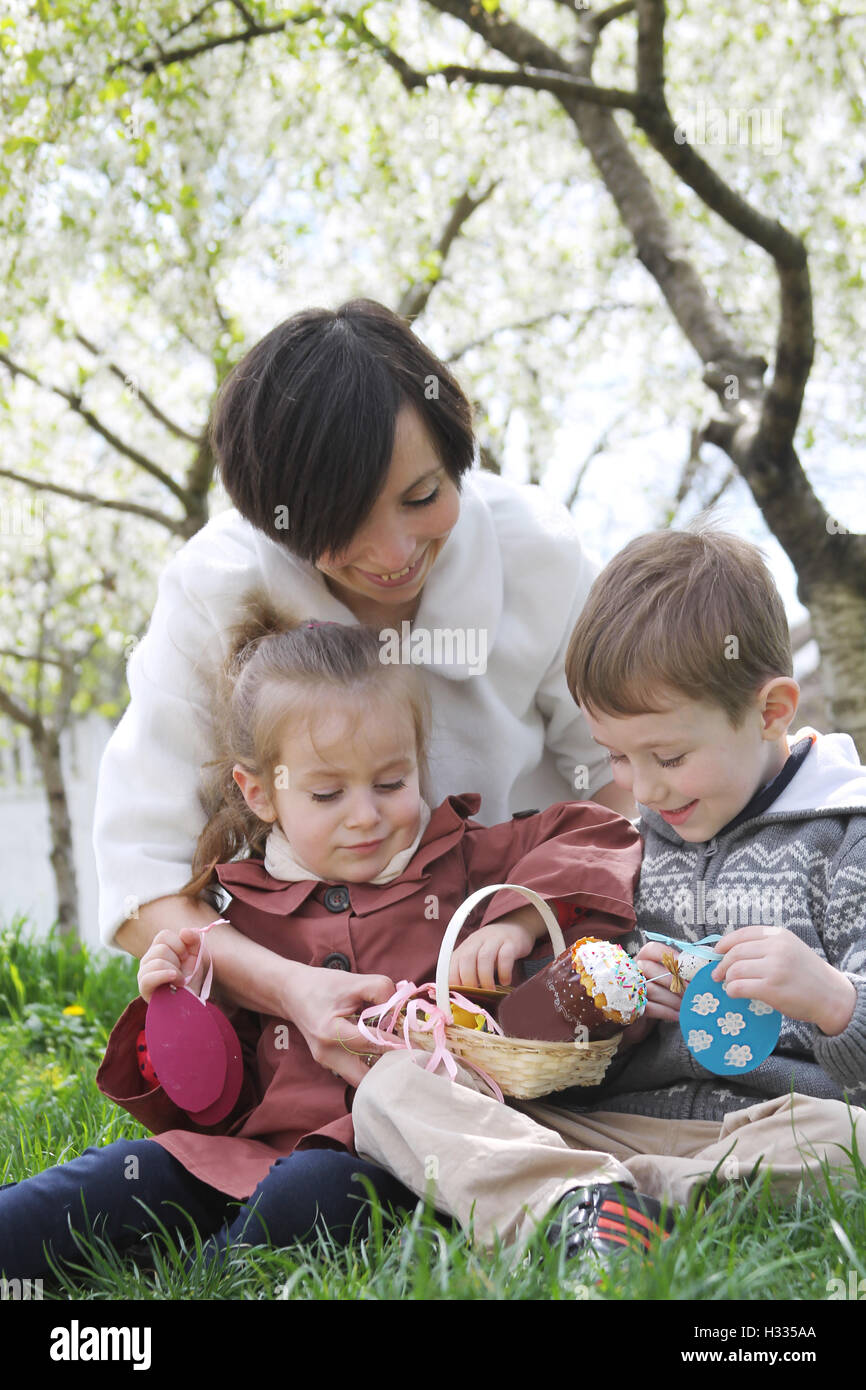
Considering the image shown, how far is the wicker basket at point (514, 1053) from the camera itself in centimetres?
215

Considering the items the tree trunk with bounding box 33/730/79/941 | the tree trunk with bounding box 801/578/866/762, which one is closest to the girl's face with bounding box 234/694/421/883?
the tree trunk with bounding box 801/578/866/762

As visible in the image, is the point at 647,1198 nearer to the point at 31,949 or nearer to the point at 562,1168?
the point at 562,1168

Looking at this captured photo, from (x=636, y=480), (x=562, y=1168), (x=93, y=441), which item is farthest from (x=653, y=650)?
(x=636, y=480)

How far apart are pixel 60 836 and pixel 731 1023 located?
8746mm

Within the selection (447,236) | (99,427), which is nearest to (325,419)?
(99,427)

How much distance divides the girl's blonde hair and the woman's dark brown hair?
0.63 ft

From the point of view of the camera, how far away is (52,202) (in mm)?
7535

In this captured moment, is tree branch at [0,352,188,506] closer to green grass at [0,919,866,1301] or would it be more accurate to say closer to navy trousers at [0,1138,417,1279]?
green grass at [0,919,866,1301]

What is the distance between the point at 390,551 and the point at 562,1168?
128 cm

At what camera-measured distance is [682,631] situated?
236 centimetres

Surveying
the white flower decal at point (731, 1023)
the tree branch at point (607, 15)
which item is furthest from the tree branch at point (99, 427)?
the white flower decal at point (731, 1023)

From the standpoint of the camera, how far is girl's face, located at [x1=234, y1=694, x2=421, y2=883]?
2562mm

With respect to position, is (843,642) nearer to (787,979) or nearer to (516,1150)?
(787,979)
